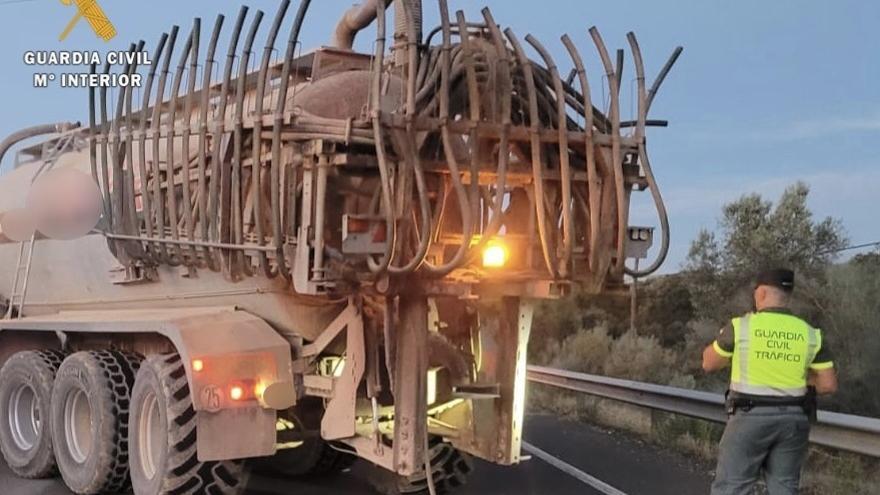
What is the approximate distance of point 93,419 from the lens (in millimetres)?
7832

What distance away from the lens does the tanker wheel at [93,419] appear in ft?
25.1

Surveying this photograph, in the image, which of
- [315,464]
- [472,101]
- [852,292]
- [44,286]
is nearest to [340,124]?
[472,101]

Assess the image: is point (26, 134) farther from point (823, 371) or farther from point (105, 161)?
point (823, 371)

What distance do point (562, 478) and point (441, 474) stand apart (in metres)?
1.25

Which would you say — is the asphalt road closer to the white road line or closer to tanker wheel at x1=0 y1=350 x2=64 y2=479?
the white road line

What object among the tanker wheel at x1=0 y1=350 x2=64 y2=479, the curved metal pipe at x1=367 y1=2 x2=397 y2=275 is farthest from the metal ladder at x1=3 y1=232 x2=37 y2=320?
the curved metal pipe at x1=367 y1=2 x2=397 y2=275

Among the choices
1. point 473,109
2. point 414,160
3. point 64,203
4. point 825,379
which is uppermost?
point 473,109

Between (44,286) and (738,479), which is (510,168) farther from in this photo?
(44,286)

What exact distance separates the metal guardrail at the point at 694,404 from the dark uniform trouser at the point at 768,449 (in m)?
1.41

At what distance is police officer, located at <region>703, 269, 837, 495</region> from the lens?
17.9 feet

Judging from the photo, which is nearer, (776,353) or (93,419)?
(776,353)

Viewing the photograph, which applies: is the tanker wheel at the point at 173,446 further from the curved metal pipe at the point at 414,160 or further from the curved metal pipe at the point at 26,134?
the curved metal pipe at the point at 26,134

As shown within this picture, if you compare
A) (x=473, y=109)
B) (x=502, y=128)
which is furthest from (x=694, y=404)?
(x=473, y=109)

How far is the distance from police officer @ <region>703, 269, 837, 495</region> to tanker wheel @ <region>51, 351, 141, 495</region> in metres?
4.54
